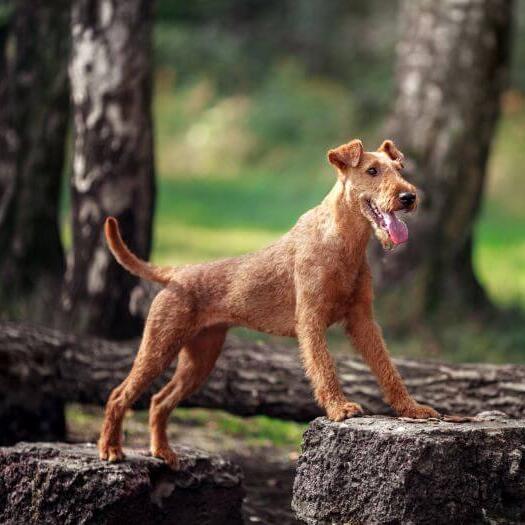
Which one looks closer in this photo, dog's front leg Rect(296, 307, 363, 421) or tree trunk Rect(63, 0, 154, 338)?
dog's front leg Rect(296, 307, 363, 421)

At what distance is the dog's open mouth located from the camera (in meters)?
4.91

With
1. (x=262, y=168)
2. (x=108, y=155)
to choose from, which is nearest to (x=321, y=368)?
(x=108, y=155)

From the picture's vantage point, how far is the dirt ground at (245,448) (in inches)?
259

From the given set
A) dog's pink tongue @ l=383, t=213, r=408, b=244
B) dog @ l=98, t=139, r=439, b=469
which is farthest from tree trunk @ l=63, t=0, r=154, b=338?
dog's pink tongue @ l=383, t=213, r=408, b=244

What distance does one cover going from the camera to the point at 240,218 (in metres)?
16.4

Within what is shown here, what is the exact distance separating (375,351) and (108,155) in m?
3.49

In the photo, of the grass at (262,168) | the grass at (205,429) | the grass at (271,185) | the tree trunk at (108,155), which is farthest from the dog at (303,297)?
the grass at (262,168)

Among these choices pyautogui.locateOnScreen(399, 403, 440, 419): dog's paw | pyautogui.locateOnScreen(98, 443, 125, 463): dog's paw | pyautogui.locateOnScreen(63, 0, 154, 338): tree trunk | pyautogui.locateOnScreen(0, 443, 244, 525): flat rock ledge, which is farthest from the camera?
pyautogui.locateOnScreen(63, 0, 154, 338): tree trunk

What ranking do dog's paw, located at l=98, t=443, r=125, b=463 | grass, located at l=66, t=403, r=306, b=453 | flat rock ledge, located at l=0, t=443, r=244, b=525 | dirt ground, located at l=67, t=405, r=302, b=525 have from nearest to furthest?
flat rock ledge, located at l=0, t=443, r=244, b=525, dog's paw, located at l=98, t=443, r=125, b=463, dirt ground, located at l=67, t=405, r=302, b=525, grass, located at l=66, t=403, r=306, b=453

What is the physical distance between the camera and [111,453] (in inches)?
Result: 222

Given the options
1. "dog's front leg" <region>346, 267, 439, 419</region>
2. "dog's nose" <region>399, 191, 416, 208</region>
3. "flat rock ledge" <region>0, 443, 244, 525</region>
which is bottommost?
"flat rock ledge" <region>0, 443, 244, 525</region>

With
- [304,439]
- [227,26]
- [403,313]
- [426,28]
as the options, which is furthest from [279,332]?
[227,26]

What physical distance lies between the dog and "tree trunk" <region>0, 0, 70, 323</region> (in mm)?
3643

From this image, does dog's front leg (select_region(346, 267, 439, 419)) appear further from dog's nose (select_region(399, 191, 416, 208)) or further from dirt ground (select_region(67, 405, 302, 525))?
dirt ground (select_region(67, 405, 302, 525))
